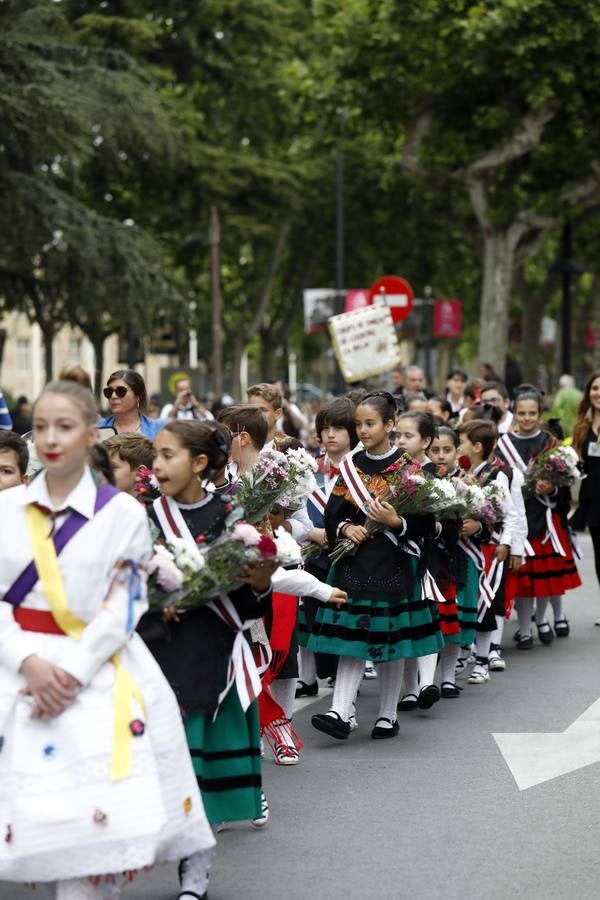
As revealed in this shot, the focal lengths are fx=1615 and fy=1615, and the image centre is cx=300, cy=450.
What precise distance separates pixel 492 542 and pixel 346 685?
2584 mm

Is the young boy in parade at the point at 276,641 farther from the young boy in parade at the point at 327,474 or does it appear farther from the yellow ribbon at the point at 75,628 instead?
the yellow ribbon at the point at 75,628

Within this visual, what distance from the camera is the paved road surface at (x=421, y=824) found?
5711 mm

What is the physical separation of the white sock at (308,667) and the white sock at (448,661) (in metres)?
0.77

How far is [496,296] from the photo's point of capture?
30516 millimetres

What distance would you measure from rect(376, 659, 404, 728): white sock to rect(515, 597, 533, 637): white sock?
132 inches

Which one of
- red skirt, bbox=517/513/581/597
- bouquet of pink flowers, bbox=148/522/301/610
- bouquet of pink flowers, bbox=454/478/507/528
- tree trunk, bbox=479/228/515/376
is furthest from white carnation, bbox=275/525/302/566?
tree trunk, bbox=479/228/515/376

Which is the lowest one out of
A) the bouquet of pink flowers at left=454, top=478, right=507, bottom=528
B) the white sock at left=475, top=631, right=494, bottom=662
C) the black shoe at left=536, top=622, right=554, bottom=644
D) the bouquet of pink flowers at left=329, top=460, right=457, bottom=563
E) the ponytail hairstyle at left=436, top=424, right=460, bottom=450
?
the black shoe at left=536, top=622, right=554, bottom=644

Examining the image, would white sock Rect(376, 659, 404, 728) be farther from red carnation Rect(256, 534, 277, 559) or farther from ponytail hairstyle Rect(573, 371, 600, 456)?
ponytail hairstyle Rect(573, 371, 600, 456)

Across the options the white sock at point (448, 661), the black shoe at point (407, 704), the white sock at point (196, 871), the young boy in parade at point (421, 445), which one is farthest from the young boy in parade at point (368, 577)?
the white sock at point (196, 871)

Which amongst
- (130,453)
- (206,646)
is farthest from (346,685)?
(206,646)

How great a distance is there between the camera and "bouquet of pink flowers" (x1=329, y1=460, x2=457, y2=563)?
7.88m

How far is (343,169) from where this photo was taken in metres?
39.1

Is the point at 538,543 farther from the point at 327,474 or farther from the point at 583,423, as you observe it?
the point at 327,474

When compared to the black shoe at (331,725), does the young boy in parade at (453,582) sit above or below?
above
